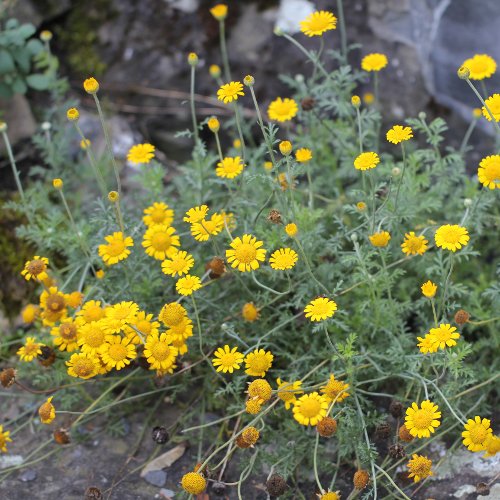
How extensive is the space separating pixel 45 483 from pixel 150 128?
2.15 m

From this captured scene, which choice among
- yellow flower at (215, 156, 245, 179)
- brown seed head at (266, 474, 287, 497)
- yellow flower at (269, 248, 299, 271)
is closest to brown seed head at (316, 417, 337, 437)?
brown seed head at (266, 474, 287, 497)

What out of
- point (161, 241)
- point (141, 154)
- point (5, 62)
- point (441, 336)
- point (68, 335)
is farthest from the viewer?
point (5, 62)

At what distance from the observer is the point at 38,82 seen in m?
3.76

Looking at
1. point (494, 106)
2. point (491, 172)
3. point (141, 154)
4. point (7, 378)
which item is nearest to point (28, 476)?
point (7, 378)

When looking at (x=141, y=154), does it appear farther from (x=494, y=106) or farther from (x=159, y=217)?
(x=494, y=106)

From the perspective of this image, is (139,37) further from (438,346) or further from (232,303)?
(438,346)

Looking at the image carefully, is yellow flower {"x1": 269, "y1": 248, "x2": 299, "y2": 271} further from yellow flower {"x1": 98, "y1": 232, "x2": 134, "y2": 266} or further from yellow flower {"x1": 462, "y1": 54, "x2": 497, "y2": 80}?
yellow flower {"x1": 462, "y1": 54, "x2": 497, "y2": 80}

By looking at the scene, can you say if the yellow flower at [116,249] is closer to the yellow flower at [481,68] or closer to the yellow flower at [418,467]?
the yellow flower at [418,467]

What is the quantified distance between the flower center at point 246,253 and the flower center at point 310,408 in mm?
531

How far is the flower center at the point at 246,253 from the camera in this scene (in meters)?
2.49

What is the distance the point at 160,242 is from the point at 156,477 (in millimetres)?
842

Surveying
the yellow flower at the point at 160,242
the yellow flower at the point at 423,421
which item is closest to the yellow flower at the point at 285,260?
the yellow flower at the point at 160,242

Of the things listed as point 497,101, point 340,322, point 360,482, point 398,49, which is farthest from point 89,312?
point 398,49

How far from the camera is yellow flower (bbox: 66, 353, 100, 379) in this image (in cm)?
247
